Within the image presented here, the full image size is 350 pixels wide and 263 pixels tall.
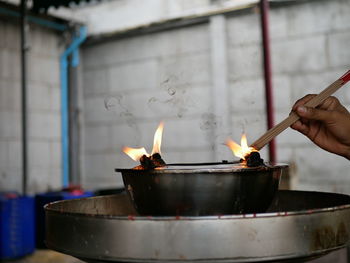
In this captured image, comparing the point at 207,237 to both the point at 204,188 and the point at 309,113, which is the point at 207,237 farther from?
the point at 309,113

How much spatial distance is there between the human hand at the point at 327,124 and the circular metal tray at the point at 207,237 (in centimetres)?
34

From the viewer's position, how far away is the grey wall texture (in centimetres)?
425

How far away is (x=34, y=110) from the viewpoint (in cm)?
525

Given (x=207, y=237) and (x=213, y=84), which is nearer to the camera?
(x=207, y=237)

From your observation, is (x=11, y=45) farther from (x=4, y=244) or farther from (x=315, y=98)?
(x=315, y=98)

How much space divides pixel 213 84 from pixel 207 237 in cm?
406

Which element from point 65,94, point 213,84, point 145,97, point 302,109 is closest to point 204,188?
point 302,109

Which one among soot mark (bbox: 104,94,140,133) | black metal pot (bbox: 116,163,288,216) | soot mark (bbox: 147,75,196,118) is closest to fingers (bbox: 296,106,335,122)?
black metal pot (bbox: 116,163,288,216)

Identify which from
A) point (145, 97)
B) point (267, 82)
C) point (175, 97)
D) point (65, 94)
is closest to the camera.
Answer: point (267, 82)

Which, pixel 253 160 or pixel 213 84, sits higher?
pixel 213 84

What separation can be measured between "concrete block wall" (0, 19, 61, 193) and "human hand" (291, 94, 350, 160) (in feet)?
13.7

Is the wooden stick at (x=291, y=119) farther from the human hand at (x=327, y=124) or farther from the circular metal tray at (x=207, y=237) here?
the circular metal tray at (x=207, y=237)

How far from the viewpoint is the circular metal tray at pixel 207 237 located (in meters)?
0.86

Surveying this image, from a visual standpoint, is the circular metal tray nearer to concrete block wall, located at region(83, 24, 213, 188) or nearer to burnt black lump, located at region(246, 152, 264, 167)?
burnt black lump, located at region(246, 152, 264, 167)
